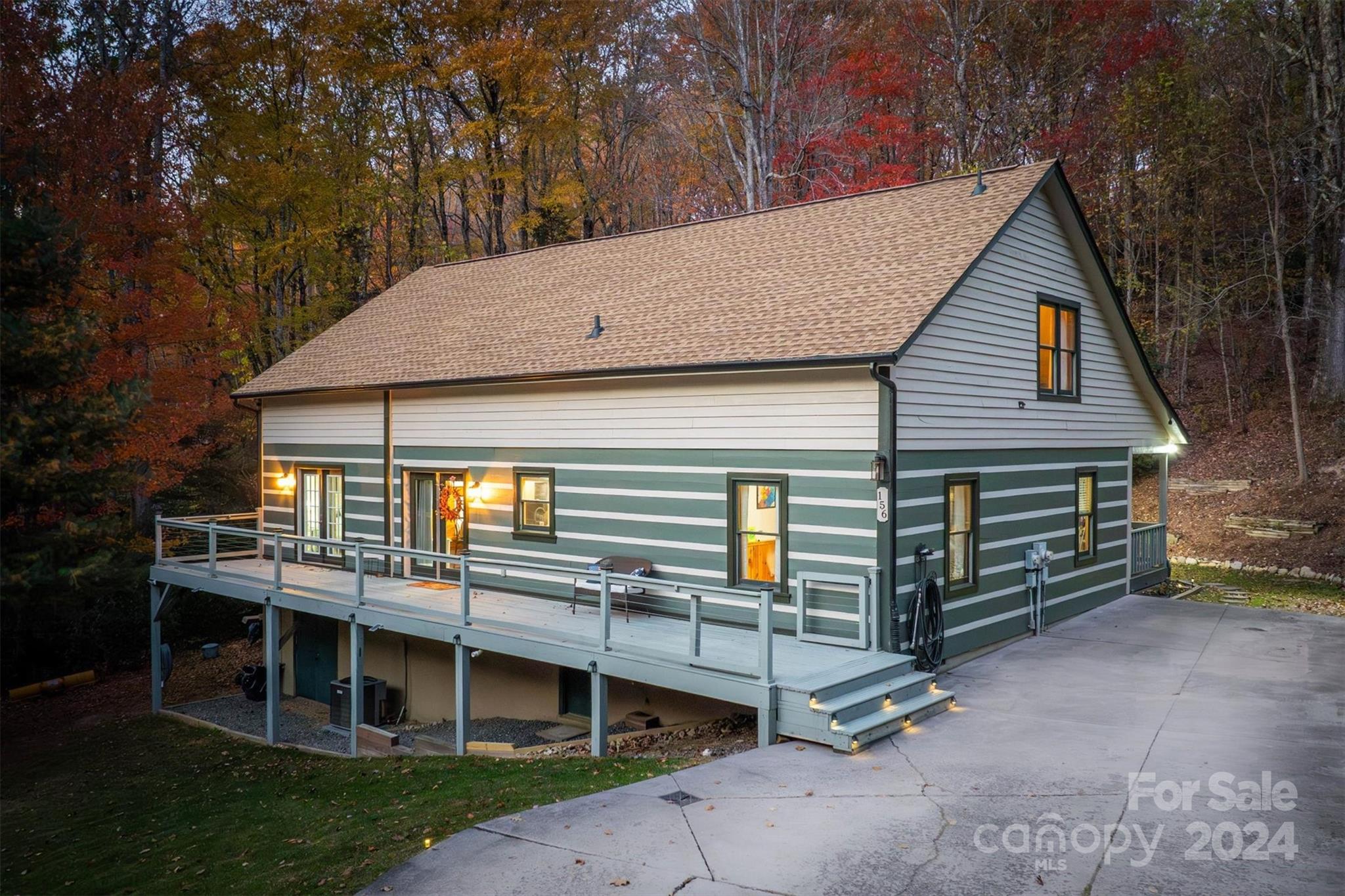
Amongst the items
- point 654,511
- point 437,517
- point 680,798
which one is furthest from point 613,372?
point 680,798

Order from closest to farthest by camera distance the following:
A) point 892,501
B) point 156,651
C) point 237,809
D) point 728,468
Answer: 1. point 892,501
2. point 237,809
3. point 728,468
4. point 156,651

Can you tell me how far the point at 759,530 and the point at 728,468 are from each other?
880 mm

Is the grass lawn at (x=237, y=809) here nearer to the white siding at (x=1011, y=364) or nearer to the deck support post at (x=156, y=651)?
the deck support post at (x=156, y=651)

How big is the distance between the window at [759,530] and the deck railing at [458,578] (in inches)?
17.1

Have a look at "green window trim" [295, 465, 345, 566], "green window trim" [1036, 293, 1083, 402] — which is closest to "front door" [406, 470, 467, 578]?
"green window trim" [295, 465, 345, 566]

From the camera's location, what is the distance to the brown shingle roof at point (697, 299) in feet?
38.0

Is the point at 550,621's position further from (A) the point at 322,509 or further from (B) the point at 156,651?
(B) the point at 156,651

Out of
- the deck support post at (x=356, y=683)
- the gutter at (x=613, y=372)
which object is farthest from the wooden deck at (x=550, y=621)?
the gutter at (x=613, y=372)

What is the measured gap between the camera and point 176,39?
78.1 ft

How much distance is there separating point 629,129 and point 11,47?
57.0ft

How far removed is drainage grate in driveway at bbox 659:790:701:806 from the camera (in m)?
7.18

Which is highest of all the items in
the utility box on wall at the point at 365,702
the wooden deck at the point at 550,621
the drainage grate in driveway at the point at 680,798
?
the wooden deck at the point at 550,621

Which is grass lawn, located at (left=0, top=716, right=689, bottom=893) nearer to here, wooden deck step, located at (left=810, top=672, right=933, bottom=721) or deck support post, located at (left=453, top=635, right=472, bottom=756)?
deck support post, located at (left=453, top=635, right=472, bottom=756)

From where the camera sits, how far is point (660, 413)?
41.5ft
